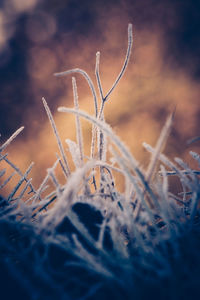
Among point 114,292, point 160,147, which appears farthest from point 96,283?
point 160,147

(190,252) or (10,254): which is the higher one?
(190,252)

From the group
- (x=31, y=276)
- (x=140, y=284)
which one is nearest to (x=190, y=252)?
(x=140, y=284)

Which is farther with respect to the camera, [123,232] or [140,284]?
[123,232]

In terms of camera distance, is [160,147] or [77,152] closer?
[160,147]

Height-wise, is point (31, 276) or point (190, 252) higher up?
point (190, 252)

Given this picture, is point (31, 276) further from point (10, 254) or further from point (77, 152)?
point (77, 152)

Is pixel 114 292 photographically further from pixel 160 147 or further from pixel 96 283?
pixel 160 147

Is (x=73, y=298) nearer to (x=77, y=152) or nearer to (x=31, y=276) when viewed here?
(x=31, y=276)
